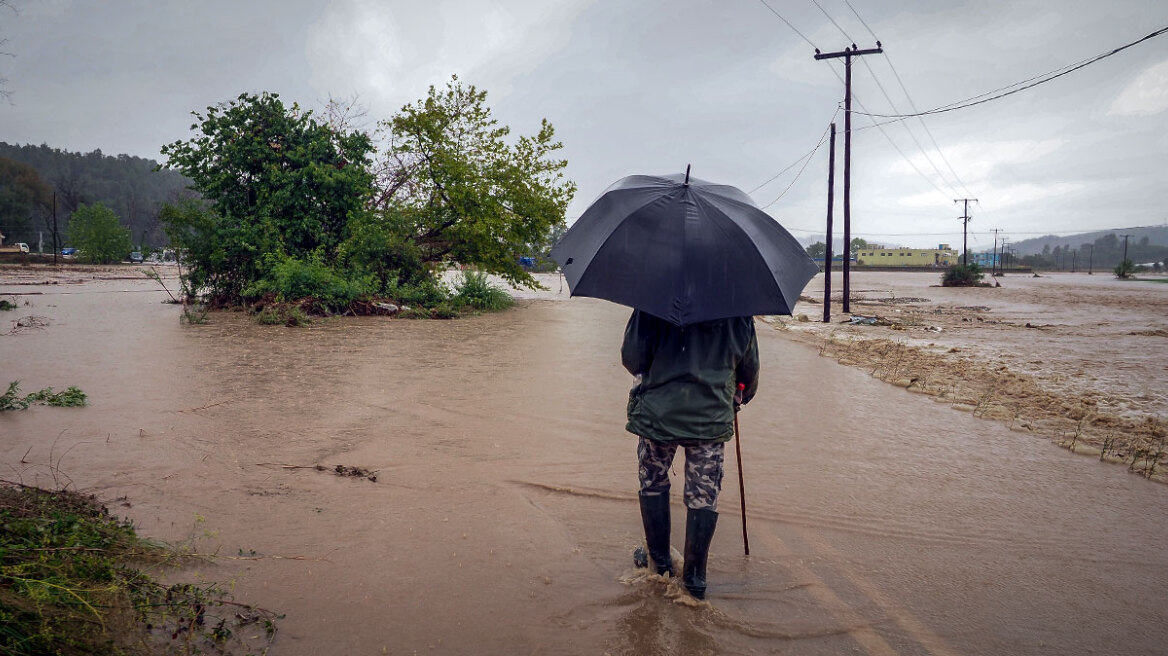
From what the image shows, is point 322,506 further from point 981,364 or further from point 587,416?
point 981,364

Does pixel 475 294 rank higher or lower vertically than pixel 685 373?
higher

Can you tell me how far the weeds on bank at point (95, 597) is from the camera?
7.32 ft

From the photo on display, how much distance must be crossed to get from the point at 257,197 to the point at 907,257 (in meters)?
112

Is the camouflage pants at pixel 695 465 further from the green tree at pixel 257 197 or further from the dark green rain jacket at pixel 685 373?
the green tree at pixel 257 197

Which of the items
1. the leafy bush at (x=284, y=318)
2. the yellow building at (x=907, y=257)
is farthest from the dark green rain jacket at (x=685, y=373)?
the yellow building at (x=907, y=257)

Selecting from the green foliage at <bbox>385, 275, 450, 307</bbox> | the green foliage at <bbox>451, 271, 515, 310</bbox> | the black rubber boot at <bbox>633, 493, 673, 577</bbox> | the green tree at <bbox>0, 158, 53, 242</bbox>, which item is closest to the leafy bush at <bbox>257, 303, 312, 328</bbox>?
the green foliage at <bbox>385, 275, 450, 307</bbox>

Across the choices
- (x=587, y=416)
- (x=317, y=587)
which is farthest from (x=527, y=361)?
(x=317, y=587)

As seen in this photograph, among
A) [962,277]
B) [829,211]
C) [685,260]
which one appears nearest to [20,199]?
[829,211]

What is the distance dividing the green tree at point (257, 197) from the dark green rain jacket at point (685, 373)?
1523 centimetres

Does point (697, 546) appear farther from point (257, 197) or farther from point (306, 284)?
point (257, 197)

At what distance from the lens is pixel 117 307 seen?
741 inches

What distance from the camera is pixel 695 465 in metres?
3.35

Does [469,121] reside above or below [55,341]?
above

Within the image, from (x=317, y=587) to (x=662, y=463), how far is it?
1.91m
